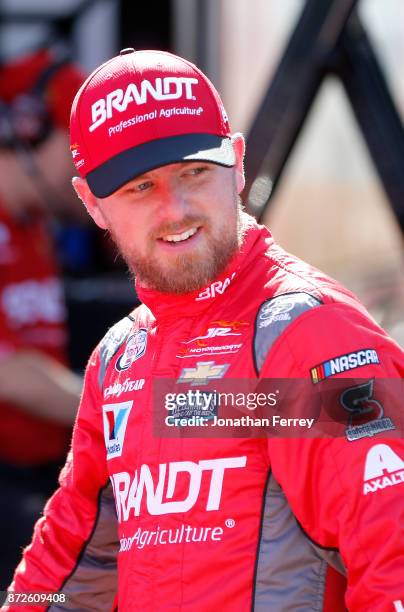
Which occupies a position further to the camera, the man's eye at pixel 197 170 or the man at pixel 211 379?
the man's eye at pixel 197 170

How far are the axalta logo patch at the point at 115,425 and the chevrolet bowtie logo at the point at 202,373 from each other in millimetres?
130

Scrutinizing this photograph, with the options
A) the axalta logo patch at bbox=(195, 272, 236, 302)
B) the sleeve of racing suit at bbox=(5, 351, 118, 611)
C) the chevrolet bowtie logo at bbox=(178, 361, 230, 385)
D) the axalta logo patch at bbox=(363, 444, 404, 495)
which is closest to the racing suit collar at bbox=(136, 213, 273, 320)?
the axalta logo patch at bbox=(195, 272, 236, 302)

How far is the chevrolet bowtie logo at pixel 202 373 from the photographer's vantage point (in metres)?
1.67

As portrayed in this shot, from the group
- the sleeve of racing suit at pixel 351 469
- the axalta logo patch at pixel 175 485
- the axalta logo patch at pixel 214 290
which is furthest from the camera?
the axalta logo patch at pixel 214 290

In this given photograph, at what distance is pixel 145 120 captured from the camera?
1.74m

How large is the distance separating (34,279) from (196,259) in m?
2.13

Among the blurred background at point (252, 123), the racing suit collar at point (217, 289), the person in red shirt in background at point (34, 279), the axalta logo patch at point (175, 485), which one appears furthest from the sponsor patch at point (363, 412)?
the person in red shirt in background at point (34, 279)

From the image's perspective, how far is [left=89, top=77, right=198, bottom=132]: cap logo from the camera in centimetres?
173

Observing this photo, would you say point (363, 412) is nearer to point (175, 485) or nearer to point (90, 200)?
point (175, 485)

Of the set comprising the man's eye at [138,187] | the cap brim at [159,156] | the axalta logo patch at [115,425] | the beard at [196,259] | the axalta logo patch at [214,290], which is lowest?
the axalta logo patch at [115,425]

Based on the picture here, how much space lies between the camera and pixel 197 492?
1650mm

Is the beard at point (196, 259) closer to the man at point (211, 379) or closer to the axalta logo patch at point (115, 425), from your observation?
the man at point (211, 379)

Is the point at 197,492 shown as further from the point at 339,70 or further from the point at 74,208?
the point at 74,208

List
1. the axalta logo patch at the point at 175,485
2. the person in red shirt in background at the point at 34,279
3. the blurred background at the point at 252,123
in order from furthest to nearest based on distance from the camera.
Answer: the blurred background at the point at 252,123 → the person in red shirt in background at the point at 34,279 → the axalta logo patch at the point at 175,485
